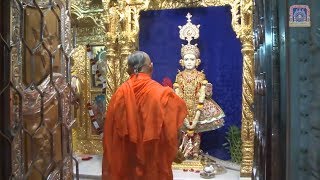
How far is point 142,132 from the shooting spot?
3.57 metres

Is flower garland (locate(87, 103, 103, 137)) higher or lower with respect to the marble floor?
higher

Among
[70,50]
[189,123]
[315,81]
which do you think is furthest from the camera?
[189,123]

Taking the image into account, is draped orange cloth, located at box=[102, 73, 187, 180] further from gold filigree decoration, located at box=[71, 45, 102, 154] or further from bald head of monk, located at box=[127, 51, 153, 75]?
gold filigree decoration, located at box=[71, 45, 102, 154]

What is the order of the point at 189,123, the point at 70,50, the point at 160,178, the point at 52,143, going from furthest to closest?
the point at 189,123 < the point at 160,178 < the point at 70,50 < the point at 52,143

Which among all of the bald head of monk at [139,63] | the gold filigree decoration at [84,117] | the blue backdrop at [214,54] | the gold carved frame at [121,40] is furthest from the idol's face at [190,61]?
the gold filigree decoration at [84,117]

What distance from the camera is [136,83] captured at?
3.65 meters

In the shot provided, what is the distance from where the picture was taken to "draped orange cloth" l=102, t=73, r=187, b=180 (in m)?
3.51

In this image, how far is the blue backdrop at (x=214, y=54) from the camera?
517 cm

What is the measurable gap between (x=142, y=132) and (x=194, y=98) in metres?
1.82

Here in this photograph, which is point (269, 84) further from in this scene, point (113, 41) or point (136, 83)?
point (113, 41)

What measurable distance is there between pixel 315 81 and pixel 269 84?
0.16 meters

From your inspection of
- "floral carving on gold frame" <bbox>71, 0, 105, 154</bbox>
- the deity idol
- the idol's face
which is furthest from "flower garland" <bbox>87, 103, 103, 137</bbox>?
the idol's face

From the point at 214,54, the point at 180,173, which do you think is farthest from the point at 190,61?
the point at 180,173

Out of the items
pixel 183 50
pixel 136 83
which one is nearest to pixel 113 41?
pixel 183 50
